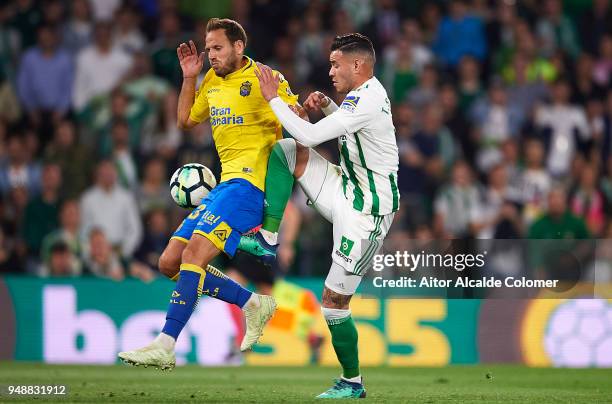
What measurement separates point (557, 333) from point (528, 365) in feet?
1.56

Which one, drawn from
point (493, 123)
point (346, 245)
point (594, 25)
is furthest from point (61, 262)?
point (594, 25)

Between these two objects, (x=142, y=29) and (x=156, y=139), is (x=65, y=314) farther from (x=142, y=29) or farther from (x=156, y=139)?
(x=142, y=29)

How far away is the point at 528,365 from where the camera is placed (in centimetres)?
1398

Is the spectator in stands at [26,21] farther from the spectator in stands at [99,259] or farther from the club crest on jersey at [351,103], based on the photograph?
the club crest on jersey at [351,103]

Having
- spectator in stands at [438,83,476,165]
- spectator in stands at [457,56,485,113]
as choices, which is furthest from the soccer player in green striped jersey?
spectator in stands at [457,56,485,113]

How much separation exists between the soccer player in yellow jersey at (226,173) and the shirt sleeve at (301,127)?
1.34 feet

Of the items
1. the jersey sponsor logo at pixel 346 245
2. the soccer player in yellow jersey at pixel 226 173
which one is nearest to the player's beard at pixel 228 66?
the soccer player in yellow jersey at pixel 226 173

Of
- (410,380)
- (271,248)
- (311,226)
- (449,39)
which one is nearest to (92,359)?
(311,226)

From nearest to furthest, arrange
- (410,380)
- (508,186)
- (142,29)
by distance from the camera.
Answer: (410,380) → (508,186) → (142,29)

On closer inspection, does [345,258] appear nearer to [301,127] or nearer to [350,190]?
[350,190]

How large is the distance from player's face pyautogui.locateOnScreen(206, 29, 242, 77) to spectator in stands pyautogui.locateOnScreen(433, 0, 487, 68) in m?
8.76

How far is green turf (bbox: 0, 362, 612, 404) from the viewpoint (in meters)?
9.80

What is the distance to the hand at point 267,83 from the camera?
9383mm

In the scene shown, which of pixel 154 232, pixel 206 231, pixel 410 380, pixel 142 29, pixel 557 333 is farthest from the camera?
pixel 142 29
